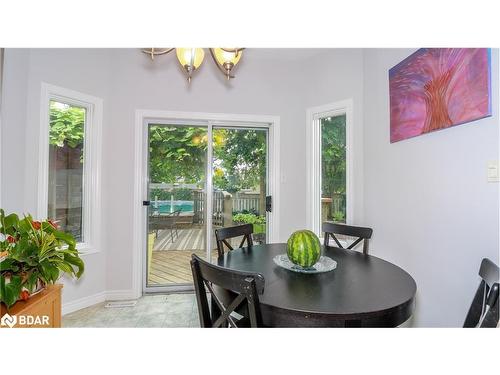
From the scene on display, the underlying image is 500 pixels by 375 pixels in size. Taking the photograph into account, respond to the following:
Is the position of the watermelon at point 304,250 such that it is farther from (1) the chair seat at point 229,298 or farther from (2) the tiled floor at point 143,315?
(2) the tiled floor at point 143,315

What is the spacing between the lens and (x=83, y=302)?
2.35 metres

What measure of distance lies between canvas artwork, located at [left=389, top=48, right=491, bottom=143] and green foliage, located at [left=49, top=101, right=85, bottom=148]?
311 centimetres

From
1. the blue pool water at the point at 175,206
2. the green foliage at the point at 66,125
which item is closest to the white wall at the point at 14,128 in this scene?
the green foliage at the point at 66,125

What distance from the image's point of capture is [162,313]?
7.39 ft

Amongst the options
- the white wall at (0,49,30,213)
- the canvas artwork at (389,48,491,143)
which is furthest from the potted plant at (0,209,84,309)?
the canvas artwork at (389,48,491,143)

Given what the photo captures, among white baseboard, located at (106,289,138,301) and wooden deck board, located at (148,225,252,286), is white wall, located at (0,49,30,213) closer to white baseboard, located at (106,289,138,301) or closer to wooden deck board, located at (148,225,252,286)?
white baseboard, located at (106,289,138,301)

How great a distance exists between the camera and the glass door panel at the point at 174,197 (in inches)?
108

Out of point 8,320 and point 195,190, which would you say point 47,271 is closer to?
point 8,320

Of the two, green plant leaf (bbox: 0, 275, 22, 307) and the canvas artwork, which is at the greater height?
the canvas artwork

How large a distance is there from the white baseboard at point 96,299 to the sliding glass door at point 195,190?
23 cm

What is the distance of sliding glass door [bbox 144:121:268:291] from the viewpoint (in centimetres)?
276

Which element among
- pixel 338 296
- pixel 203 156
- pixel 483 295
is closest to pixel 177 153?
pixel 203 156
